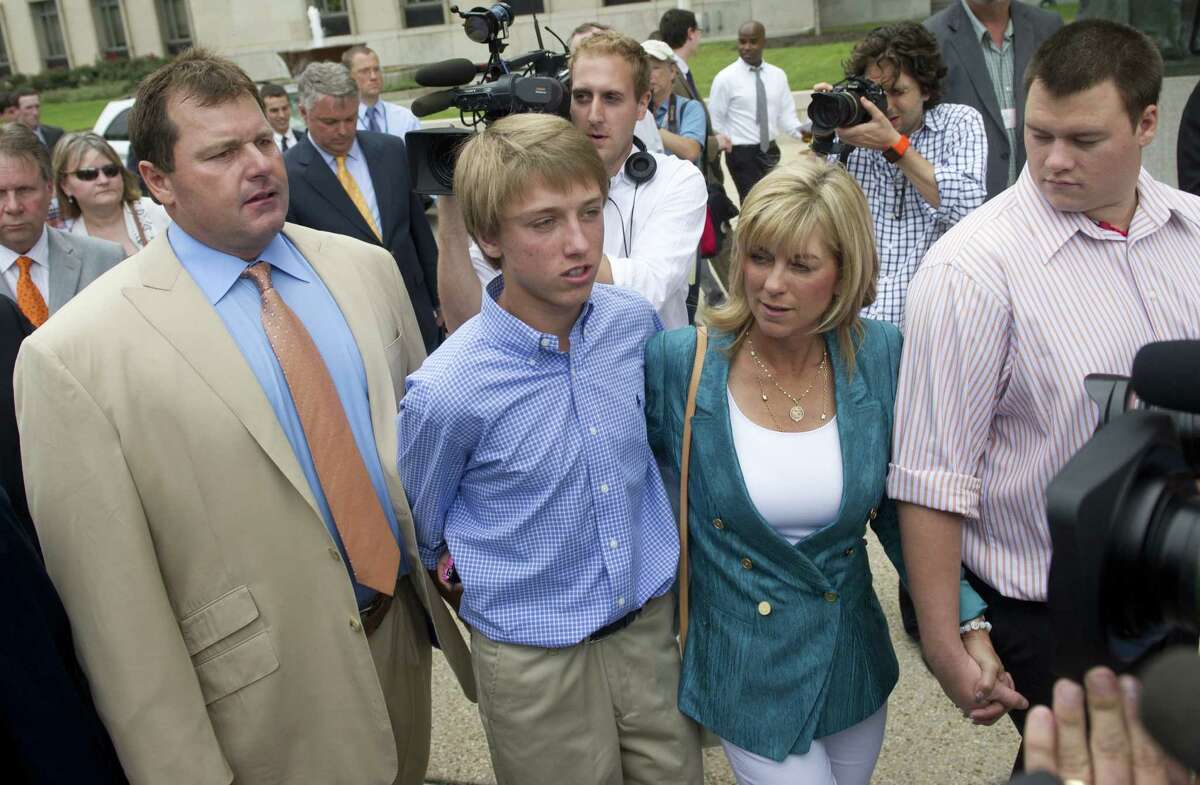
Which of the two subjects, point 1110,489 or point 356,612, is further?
point 356,612

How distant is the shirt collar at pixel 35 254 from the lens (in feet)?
13.7

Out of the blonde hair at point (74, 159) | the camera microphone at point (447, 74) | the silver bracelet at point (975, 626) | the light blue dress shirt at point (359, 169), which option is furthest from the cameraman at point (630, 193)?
the blonde hair at point (74, 159)

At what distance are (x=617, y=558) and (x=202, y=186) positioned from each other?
129 centimetres

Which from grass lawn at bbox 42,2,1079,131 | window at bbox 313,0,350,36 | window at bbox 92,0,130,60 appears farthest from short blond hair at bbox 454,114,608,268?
window at bbox 92,0,130,60

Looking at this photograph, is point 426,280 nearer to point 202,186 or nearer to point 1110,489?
point 202,186

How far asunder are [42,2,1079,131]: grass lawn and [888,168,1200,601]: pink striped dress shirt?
62.6 ft

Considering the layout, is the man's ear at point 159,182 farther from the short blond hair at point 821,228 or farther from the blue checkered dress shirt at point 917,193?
the blue checkered dress shirt at point 917,193

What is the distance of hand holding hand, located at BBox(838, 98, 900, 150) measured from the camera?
372 cm

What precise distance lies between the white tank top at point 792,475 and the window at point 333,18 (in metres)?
43.0

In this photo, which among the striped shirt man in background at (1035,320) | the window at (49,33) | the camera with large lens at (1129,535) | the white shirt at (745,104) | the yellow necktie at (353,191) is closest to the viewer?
the camera with large lens at (1129,535)

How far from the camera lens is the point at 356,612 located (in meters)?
2.59

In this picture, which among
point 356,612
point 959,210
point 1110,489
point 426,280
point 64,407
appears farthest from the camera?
point 426,280

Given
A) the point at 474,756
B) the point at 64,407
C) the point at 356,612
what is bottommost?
the point at 474,756

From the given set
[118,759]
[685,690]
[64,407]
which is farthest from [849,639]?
[64,407]
